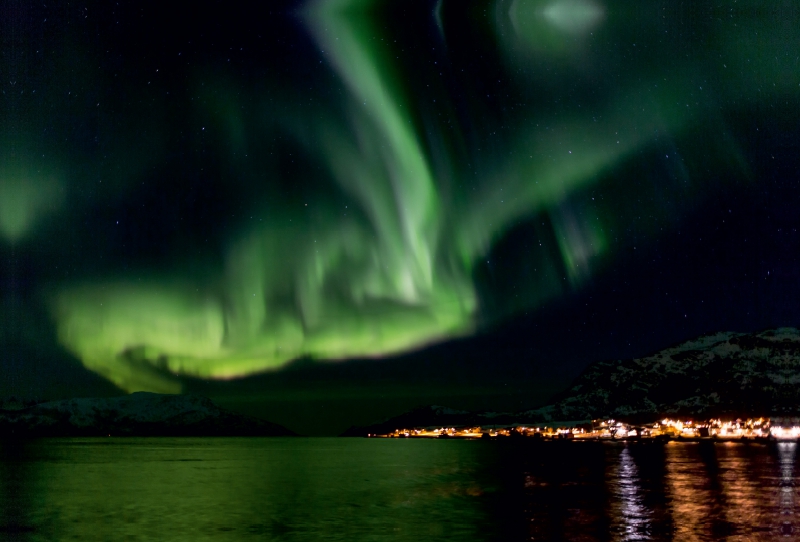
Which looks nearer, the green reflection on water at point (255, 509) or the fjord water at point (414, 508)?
the fjord water at point (414, 508)

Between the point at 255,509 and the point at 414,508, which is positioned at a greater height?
the point at 255,509

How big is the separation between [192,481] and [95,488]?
51.4 ft

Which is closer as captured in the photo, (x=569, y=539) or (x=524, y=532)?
(x=569, y=539)

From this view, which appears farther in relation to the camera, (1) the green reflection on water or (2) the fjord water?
(1) the green reflection on water

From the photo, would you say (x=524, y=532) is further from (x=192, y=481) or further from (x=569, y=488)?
(x=192, y=481)

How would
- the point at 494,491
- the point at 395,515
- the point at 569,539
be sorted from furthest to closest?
the point at 494,491
the point at 395,515
the point at 569,539

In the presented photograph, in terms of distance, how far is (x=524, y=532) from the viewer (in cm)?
4647

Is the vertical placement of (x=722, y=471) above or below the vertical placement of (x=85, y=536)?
below

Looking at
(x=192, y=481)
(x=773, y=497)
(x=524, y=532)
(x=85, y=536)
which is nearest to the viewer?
(x=524, y=532)

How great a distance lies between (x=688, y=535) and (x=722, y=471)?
75370 millimetres

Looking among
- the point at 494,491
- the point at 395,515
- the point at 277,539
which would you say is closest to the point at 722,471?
the point at 494,491

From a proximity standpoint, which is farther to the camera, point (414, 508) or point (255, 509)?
point (255, 509)

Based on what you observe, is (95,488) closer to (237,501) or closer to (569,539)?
(237,501)

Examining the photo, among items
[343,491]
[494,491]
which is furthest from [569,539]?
[343,491]
